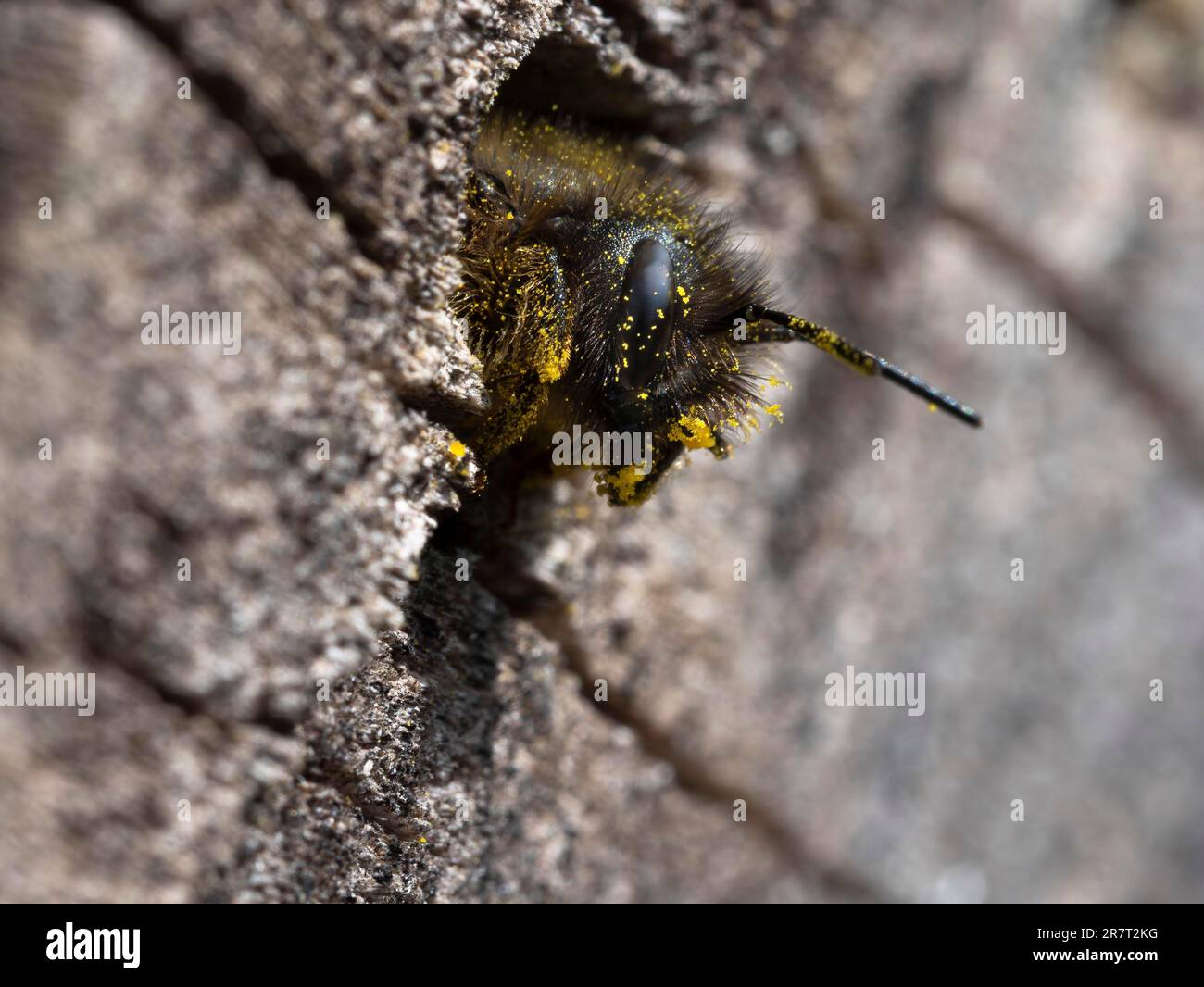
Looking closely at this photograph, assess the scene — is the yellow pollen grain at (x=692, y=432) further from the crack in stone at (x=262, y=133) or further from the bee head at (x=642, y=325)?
the crack in stone at (x=262, y=133)

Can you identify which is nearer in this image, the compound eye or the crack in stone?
the crack in stone

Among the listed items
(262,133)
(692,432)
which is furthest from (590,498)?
(262,133)

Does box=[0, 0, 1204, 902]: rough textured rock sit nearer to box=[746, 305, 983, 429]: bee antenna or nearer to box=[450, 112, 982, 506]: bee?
box=[450, 112, 982, 506]: bee

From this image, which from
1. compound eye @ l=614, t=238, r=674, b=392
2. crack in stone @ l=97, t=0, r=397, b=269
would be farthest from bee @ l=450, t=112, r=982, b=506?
crack in stone @ l=97, t=0, r=397, b=269

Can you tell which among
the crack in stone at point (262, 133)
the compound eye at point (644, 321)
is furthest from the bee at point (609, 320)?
the crack in stone at point (262, 133)

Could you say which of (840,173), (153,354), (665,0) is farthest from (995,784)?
(153,354)

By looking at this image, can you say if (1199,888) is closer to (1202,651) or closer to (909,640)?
(1202,651)
